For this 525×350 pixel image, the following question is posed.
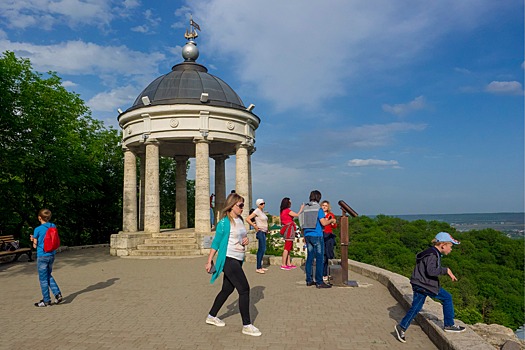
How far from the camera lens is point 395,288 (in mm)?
7875

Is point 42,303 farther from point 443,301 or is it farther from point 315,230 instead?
point 443,301

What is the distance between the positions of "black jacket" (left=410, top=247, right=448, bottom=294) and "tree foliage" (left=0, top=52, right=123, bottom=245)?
15590mm

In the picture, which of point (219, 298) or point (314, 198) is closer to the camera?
point (219, 298)

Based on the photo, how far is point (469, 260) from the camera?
44594mm

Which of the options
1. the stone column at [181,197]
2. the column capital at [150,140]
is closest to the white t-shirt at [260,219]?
the column capital at [150,140]

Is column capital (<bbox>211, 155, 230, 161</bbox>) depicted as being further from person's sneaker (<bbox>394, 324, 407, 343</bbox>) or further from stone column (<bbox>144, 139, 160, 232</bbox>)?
person's sneaker (<bbox>394, 324, 407, 343</bbox>)

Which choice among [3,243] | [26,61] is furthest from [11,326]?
[26,61]

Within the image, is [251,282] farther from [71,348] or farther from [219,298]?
[71,348]

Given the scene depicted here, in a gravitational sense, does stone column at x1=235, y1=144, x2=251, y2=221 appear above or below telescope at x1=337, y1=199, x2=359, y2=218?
above

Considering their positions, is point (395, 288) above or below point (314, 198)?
below

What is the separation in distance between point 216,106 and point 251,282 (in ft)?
29.9

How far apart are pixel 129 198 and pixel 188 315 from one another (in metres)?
12.1

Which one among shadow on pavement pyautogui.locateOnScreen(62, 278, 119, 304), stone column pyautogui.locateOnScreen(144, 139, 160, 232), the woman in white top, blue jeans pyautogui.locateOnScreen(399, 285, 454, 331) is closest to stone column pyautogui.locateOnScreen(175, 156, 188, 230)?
stone column pyautogui.locateOnScreen(144, 139, 160, 232)

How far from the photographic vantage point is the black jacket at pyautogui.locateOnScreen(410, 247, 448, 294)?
5.00 m
